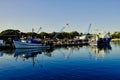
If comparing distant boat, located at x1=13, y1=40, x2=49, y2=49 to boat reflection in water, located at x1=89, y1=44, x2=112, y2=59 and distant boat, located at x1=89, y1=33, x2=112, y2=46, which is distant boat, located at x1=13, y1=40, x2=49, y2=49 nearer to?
boat reflection in water, located at x1=89, y1=44, x2=112, y2=59

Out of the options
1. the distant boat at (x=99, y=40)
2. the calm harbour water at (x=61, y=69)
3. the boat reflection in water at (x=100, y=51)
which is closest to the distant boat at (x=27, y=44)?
the boat reflection in water at (x=100, y=51)

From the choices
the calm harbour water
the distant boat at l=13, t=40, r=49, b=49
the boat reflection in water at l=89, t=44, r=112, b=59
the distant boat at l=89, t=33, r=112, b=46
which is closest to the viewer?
the calm harbour water

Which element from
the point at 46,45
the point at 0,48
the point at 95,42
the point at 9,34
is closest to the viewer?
the point at 0,48

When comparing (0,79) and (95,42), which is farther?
(95,42)

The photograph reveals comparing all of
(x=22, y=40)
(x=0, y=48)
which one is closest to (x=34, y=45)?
(x=22, y=40)

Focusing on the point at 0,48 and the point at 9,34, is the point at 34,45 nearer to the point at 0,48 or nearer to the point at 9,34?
the point at 0,48

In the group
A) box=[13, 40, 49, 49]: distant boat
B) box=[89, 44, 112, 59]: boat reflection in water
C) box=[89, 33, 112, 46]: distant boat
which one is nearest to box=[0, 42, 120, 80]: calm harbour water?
box=[89, 44, 112, 59]: boat reflection in water

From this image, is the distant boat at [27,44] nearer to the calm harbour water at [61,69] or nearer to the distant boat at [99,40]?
the distant boat at [99,40]

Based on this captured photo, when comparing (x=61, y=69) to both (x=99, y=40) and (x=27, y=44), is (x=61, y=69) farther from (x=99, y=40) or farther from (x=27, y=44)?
(x=99, y=40)

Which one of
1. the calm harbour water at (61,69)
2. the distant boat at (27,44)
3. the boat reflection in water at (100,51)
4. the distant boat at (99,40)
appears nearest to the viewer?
the calm harbour water at (61,69)

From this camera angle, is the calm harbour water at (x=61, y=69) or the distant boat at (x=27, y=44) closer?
the calm harbour water at (x=61, y=69)

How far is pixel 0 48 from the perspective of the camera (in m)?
96.0

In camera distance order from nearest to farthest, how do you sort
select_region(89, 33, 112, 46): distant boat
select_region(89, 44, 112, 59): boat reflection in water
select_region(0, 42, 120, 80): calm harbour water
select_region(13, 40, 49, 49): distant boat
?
select_region(0, 42, 120, 80): calm harbour water, select_region(89, 44, 112, 59): boat reflection in water, select_region(13, 40, 49, 49): distant boat, select_region(89, 33, 112, 46): distant boat

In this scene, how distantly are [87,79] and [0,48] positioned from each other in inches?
2832
